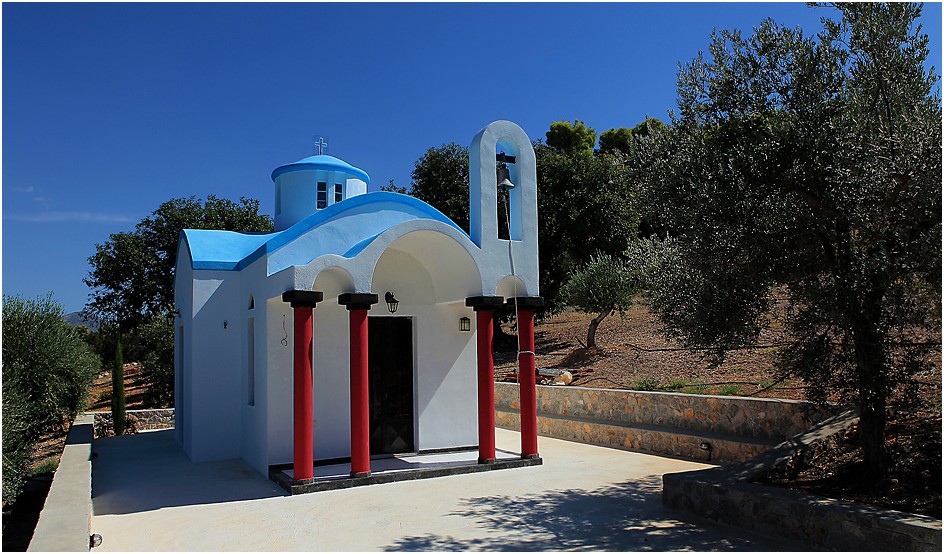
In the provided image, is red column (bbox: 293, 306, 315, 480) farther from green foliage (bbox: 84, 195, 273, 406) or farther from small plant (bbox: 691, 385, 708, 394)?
green foliage (bbox: 84, 195, 273, 406)

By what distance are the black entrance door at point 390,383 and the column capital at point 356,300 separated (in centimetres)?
200

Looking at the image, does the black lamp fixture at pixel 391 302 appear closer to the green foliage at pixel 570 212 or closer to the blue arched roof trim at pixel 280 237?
the blue arched roof trim at pixel 280 237

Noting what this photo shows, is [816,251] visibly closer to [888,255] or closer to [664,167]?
[888,255]

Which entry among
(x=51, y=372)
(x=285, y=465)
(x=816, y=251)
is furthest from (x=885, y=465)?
(x=51, y=372)

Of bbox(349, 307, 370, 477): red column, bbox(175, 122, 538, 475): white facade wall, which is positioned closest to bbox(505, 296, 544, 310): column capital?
bbox(175, 122, 538, 475): white facade wall

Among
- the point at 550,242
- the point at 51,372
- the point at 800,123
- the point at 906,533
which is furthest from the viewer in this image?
the point at 550,242

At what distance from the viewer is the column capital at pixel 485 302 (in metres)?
11.6

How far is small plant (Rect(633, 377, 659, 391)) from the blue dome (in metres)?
7.96

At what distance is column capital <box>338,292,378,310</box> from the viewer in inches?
412

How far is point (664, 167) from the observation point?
830 centimetres

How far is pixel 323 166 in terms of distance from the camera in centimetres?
1572

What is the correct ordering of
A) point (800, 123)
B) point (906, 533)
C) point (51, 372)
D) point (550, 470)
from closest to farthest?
point (906, 533) → point (800, 123) → point (550, 470) → point (51, 372)

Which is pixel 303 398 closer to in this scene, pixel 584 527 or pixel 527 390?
pixel 527 390

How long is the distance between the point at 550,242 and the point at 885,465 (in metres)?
21.2
